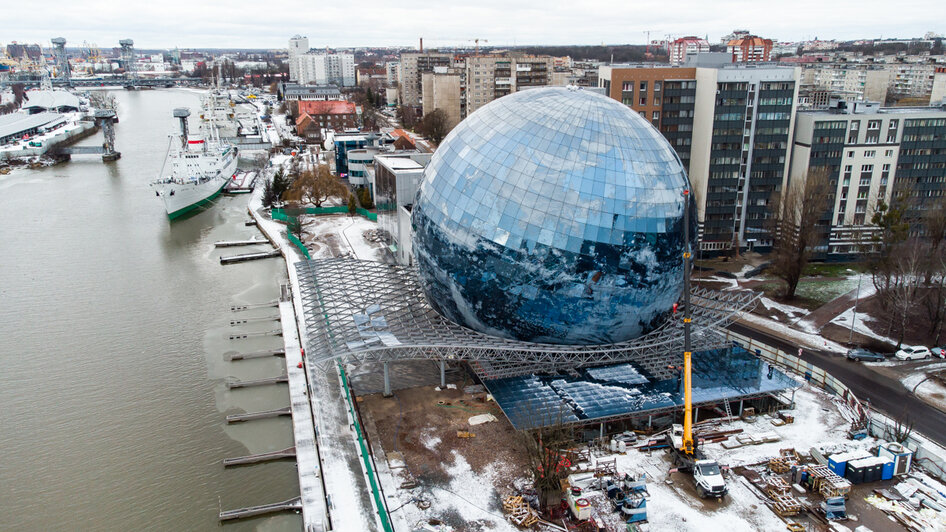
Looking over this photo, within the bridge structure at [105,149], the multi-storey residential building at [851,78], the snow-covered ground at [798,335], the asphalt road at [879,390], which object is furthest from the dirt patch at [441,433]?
the multi-storey residential building at [851,78]

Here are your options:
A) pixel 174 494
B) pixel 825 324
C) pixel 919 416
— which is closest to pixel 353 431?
pixel 174 494

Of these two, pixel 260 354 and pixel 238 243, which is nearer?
pixel 260 354

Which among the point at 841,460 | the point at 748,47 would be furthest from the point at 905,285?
the point at 748,47

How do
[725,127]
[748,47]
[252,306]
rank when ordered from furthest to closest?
[748,47] → [725,127] → [252,306]

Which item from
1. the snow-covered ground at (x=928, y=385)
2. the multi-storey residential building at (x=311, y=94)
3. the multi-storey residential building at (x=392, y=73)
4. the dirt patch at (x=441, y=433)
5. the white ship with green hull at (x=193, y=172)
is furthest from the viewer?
the multi-storey residential building at (x=392, y=73)

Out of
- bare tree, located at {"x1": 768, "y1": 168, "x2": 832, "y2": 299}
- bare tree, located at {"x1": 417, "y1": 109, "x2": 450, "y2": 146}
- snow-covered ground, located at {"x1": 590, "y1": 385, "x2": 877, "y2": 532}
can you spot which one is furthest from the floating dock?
snow-covered ground, located at {"x1": 590, "y1": 385, "x2": 877, "y2": 532}

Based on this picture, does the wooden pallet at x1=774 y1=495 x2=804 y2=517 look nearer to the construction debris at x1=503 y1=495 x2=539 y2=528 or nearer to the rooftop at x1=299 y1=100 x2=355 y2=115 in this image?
the construction debris at x1=503 y1=495 x2=539 y2=528

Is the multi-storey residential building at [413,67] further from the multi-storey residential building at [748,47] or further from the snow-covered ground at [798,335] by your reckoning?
the snow-covered ground at [798,335]

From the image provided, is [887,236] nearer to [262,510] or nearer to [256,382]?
[256,382]
